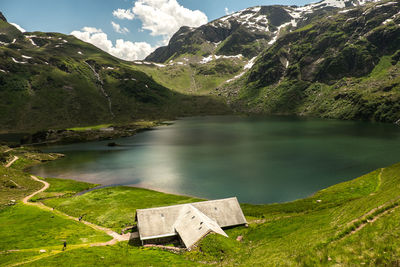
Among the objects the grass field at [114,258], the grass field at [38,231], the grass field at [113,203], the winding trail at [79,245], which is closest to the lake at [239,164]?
the grass field at [113,203]

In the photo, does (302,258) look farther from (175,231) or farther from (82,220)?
(82,220)

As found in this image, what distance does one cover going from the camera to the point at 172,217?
4762 centimetres

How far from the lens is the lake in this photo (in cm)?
8088

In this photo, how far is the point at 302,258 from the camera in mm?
19391

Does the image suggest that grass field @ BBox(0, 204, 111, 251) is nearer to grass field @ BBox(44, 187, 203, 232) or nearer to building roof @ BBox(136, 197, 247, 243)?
grass field @ BBox(44, 187, 203, 232)

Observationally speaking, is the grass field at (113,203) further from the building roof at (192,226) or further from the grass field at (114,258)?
the building roof at (192,226)

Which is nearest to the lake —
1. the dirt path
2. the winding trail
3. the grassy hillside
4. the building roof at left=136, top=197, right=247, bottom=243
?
the grassy hillside

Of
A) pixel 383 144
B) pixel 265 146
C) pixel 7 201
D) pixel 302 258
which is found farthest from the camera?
pixel 265 146

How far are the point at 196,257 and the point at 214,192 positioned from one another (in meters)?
43.8

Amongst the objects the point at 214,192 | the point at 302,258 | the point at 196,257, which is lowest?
the point at 214,192

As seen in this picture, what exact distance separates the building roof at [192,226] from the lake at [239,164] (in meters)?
29.4

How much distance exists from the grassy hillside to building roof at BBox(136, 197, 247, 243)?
2645 millimetres

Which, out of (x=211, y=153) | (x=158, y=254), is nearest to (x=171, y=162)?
(x=211, y=153)

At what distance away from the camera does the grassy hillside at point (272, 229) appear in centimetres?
1841
